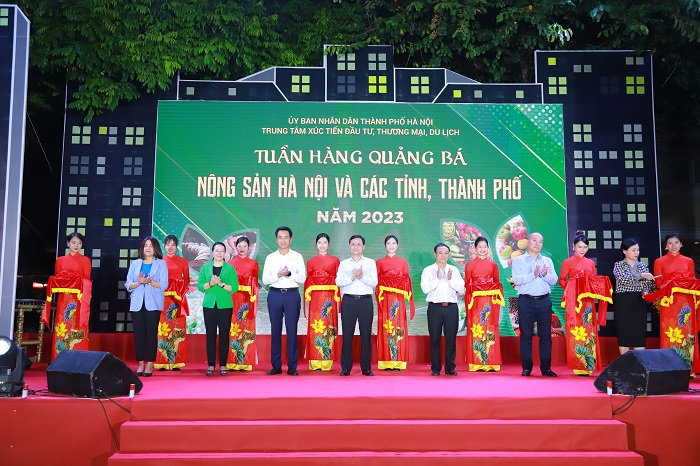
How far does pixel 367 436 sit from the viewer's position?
3.89 meters

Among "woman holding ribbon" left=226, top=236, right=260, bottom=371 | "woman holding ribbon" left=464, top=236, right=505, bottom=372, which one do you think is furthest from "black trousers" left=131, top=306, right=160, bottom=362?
"woman holding ribbon" left=464, top=236, right=505, bottom=372

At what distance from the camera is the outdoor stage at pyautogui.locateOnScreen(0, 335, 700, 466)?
381 centimetres

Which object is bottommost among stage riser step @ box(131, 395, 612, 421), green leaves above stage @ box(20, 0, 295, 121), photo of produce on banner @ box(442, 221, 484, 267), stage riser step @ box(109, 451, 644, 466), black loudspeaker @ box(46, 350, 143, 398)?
stage riser step @ box(109, 451, 644, 466)

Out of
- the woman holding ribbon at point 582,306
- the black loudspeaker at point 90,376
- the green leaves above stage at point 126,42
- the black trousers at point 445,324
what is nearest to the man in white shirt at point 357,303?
the black trousers at point 445,324

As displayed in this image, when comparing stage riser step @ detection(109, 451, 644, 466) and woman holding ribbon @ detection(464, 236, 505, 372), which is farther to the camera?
woman holding ribbon @ detection(464, 236, 505, 372)

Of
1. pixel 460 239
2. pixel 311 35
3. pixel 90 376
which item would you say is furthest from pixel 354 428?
pixel 311 35

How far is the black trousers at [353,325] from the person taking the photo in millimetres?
5449

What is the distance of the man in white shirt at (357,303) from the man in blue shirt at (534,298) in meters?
1.21

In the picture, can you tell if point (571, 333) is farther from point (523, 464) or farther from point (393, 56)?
point (393, 56)

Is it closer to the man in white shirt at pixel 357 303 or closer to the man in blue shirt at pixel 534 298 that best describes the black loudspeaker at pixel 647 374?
the man in blue shirt at pixel 534 298

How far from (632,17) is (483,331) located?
349cm

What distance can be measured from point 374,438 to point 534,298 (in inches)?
87.2

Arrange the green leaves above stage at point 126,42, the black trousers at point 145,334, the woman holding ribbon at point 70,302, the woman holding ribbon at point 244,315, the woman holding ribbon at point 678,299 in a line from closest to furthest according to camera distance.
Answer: the black trousers at point 145,334, the woman holding ribbon at point 678,299, the woman holding ribbon at point 244,315, the woman holding ribbon at point 70,302, the green leaves above stage at point 126,42

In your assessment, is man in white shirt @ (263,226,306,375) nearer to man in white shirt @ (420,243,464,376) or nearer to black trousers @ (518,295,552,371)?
man in white shirt @ (420,243,464,376)
